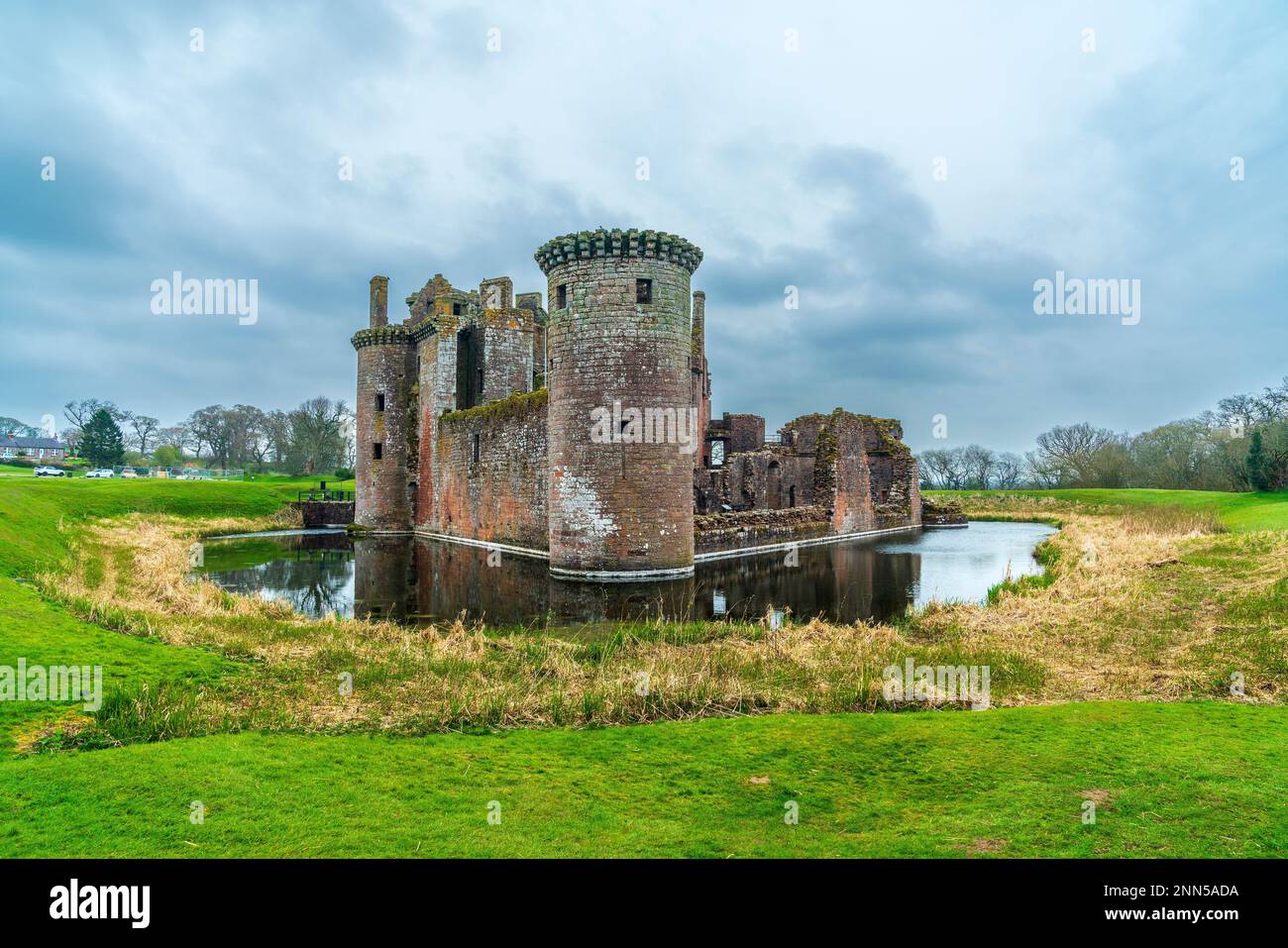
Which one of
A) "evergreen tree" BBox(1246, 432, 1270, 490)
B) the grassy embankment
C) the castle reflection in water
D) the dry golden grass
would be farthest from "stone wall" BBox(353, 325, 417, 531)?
"evergreen tree" BBox(1246, 432, 1270, 490)

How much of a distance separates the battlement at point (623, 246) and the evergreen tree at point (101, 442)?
60978mm

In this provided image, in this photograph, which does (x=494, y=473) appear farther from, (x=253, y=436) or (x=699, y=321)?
(x=253, y=436)

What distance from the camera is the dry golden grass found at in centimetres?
757

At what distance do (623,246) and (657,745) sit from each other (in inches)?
602

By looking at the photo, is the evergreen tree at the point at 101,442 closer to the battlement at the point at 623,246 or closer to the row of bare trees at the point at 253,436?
the row of bare trees at the point at 253,436

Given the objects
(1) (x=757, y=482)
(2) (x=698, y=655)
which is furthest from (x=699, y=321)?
(2) (x=698, y=655)

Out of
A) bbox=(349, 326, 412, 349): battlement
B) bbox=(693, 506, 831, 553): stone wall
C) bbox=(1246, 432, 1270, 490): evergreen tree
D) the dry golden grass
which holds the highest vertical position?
bbox=(349, 326, 412, 349): battlement

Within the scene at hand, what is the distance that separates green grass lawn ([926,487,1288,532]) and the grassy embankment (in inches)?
669

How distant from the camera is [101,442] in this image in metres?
61.8

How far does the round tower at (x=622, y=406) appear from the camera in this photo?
1900 cm

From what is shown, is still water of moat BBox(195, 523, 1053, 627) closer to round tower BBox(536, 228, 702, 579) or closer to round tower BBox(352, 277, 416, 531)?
round tower BBox(536, 228, 702, 579)

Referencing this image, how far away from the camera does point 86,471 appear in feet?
207

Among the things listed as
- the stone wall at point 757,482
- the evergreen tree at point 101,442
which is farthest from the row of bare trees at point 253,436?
the stone wall at point 757,482

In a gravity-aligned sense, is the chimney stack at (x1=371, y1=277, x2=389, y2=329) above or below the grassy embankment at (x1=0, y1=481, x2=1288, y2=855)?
above
